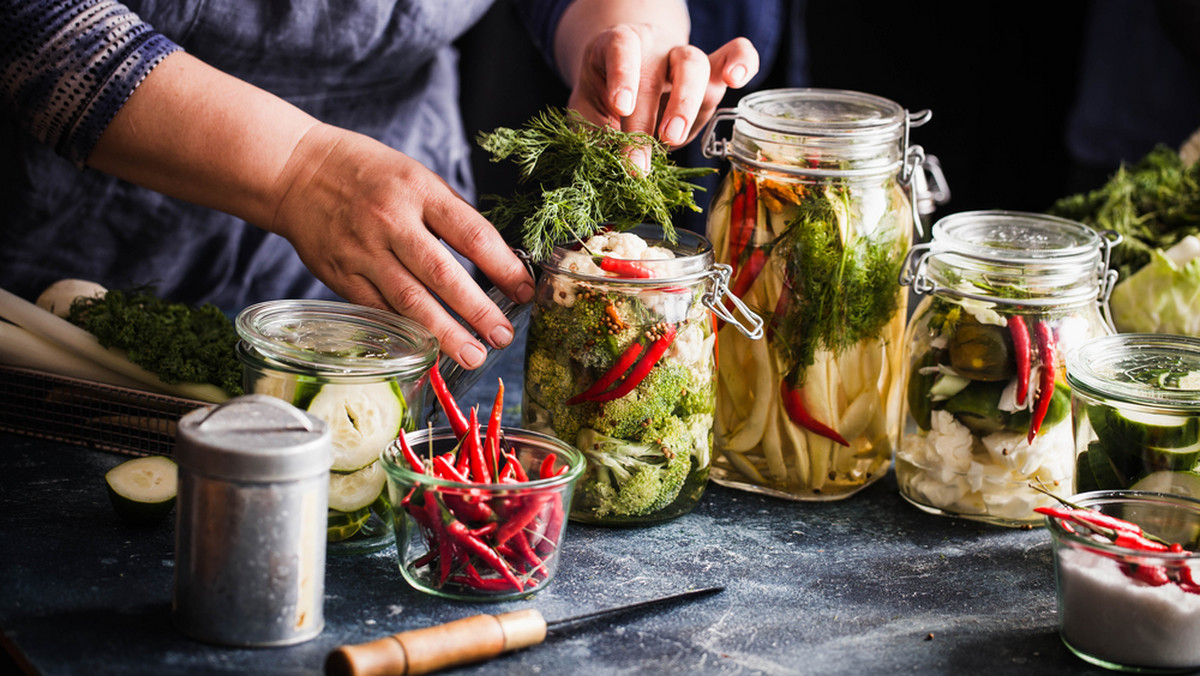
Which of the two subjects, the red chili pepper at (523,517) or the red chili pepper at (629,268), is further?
the red chili pepper at (629,268)

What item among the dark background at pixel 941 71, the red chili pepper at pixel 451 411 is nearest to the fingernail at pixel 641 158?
the red chili pepper at pixel 451 411

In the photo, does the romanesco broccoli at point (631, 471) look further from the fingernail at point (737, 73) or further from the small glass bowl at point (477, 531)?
the fingernail at point (737, 73)

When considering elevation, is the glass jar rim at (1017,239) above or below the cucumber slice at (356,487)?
above

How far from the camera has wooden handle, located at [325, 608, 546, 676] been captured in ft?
2.77

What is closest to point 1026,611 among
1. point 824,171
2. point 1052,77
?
point 824,171

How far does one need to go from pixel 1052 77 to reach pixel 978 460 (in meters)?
2.79

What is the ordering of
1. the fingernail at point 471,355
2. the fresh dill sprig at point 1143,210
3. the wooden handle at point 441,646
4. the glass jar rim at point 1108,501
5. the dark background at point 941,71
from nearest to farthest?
the wooden handle at point 441,646
the glass jar rim at point 1108,501
the fingernail at point 471,355
the fresh dill sprig at point 1143,210
the dark background at point 941,71

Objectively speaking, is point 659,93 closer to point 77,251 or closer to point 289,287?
point 289,287

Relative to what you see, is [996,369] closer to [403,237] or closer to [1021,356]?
[1021,356]

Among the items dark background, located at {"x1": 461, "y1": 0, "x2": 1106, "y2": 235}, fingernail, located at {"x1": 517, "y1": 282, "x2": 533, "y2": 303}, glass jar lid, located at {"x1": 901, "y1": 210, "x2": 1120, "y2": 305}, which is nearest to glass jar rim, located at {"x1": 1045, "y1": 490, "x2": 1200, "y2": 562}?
glass jar lid, located at {"x1": 901, "y1": 210, "x2": 1120, "y2": 305}

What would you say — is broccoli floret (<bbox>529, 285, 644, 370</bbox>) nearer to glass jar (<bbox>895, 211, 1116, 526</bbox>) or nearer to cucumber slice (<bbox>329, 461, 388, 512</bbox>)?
cucumber slice (<bbox>329, 461, 388, 512</bbox>)

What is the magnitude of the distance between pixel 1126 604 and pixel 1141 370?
0.31 m

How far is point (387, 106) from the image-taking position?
6.06 feet

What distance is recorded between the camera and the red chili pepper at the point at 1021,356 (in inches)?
46.2
